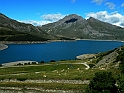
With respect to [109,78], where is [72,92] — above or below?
below

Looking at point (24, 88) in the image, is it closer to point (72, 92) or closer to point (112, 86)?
point (72, 92)

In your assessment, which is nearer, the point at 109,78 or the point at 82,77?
the point at 109,78

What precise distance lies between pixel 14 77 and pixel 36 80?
6612mm

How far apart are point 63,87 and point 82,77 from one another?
7.09m

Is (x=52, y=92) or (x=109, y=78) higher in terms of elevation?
(x=109, y=78)

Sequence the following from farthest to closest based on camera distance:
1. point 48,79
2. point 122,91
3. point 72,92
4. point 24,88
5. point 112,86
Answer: point 48,79, point 24,88, point 72,92, point 112,86, point 122,91

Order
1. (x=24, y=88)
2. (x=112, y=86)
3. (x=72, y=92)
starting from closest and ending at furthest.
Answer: (x=112, y=86)
(x=72, y=92)
(x=24, y=88)

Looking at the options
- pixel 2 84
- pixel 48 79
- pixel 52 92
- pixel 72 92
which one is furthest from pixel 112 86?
pixel 2 84

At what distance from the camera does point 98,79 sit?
133ft

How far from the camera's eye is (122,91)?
37.3 metres

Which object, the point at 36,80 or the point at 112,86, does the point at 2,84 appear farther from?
the point at 112,86

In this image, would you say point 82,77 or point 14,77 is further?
point 14,77

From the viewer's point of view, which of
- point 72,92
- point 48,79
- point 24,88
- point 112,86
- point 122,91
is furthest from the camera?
point 48,79

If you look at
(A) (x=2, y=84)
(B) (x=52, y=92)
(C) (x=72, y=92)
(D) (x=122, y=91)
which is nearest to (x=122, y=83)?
(D) (x=122, y=91)
